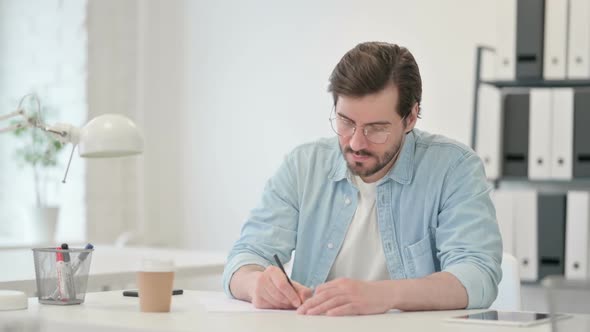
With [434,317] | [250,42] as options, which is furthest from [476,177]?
[250,42]

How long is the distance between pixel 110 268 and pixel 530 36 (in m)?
1.81

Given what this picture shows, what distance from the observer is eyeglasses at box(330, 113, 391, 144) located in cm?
190

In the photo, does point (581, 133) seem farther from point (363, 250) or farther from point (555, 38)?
point (363, 250)

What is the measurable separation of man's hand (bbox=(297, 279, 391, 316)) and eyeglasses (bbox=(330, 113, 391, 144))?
0.41m

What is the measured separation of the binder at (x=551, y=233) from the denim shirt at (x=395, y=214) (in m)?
1.49

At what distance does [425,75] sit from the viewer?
3971mm

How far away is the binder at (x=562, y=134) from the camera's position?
338cm

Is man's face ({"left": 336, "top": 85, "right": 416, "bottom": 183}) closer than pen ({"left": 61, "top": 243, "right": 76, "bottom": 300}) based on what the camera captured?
No

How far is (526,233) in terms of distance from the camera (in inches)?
135

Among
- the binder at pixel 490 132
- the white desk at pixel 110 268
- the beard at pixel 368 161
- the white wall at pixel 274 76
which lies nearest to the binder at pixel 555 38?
the binder at pixel 490 132

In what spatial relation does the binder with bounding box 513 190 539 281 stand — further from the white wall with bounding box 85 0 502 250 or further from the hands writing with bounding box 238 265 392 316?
the hands writing with bounding box 238 265 392 316

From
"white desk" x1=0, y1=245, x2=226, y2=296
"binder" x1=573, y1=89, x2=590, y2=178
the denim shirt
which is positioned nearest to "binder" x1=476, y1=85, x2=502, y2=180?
"binder" x1=573, y1=89, x2=590, y2=178

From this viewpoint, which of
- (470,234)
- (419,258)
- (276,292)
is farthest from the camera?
(419,258)

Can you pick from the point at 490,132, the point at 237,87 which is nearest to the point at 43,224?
the point at 237,87
